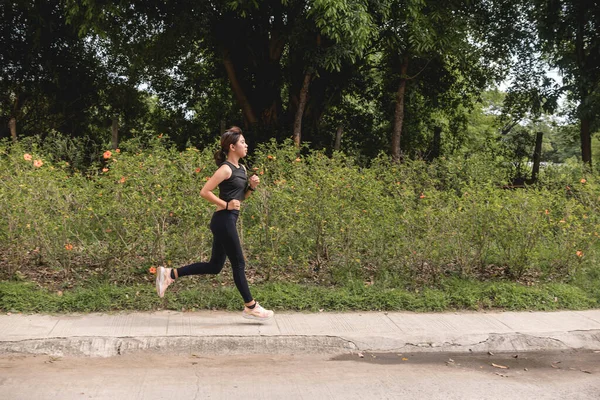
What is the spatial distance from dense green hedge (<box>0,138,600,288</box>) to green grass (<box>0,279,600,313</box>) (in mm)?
366

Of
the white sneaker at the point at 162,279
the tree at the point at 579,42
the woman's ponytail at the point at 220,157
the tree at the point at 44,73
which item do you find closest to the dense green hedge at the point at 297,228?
Answer: the white sneaker at the point at 162,279

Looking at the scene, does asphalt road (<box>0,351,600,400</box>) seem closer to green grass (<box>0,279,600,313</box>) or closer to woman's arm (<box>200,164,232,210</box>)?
green grass (<box>0,279,600,313</box>)

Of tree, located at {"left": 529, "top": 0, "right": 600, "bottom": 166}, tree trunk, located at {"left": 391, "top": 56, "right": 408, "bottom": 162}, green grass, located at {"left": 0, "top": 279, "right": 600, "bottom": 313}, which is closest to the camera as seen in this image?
green grass, located at {"left": 0, "top": 279, "right": 600, "bottom": 313}

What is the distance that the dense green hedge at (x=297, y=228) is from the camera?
689cm

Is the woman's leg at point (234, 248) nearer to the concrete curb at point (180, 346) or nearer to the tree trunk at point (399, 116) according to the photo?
the concrete curb at point (180, 346)

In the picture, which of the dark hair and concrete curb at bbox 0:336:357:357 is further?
the dark hair

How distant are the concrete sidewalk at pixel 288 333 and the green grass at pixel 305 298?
0.57 feet

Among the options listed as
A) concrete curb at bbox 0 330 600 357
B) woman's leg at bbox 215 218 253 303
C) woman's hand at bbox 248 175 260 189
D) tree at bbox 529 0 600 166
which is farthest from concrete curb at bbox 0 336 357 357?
tree at bbox 529 0 600 166

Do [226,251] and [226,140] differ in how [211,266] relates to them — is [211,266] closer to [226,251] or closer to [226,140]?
[226,251]

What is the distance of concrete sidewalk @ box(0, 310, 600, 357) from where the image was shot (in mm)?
5371

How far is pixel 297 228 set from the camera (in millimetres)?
7422

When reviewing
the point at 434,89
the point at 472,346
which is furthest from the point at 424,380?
the point at 434,89

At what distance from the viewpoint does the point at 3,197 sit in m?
6.86

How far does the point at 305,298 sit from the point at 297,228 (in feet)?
3.51
